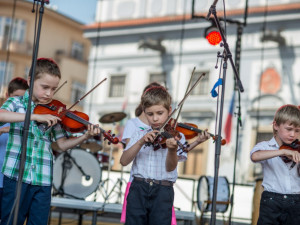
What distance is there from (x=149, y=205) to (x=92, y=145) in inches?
118

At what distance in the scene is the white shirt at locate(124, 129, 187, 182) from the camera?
2.78m

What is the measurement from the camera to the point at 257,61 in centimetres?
1040

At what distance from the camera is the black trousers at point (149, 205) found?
8.96 feet

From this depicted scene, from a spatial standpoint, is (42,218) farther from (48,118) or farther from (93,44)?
(93,44)

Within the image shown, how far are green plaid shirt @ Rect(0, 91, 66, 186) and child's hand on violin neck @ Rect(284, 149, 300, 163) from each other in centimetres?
129

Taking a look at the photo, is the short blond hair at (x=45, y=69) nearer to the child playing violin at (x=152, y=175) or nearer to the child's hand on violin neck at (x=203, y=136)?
the child playing violin at (x=152, y=175)

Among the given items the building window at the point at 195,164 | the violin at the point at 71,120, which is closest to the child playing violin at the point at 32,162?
the violin at the point at 71,120

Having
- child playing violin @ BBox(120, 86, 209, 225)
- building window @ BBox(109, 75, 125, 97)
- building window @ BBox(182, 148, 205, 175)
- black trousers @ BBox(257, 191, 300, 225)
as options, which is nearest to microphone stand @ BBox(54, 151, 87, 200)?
child playing violin @ BBox(120, 86, 209, 225)

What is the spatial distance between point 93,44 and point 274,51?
383 centimetres

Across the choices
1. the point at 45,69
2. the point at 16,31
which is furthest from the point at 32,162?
the point at 16,31

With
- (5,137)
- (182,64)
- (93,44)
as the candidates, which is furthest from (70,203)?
(93,44)

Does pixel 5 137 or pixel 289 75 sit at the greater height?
pixel 289 75

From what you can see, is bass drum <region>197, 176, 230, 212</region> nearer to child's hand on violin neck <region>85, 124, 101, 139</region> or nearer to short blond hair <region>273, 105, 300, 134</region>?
short blond hair <region>273, 105, 300, 134</region>

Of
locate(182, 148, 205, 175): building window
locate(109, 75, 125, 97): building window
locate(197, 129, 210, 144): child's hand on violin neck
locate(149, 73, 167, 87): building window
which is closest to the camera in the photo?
locate(197, 129, 210, 144): child's hand on violin neck
